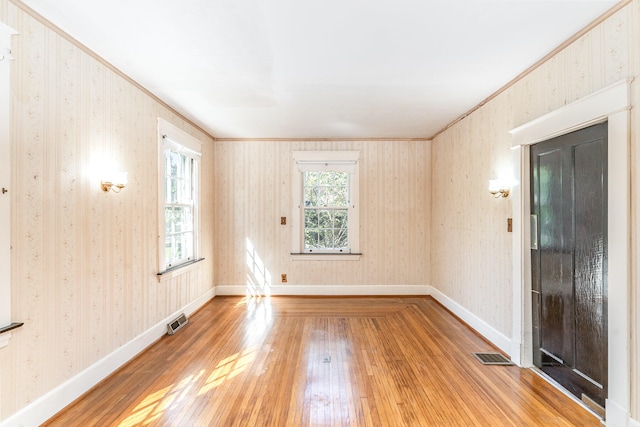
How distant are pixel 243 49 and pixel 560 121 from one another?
2.46m

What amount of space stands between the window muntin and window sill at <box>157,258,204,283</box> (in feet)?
5.97

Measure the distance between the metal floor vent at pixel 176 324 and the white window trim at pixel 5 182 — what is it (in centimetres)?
181

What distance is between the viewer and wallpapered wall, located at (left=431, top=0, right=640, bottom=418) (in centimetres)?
178

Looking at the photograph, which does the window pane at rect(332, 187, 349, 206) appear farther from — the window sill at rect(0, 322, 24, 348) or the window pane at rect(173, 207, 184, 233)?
the window sill at rect(0, 322, 24, 348)

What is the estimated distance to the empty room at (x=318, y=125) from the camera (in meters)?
1.81

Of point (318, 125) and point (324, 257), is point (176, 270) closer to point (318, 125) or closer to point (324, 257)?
point (324, 257)

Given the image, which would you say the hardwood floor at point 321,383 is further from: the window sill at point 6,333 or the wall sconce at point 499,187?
the wall sconce at point 499,187

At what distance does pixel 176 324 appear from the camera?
11.6 feet

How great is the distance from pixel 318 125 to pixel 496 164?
2.29 meters

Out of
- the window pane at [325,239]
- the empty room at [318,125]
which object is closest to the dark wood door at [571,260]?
the empty room at [318,125]

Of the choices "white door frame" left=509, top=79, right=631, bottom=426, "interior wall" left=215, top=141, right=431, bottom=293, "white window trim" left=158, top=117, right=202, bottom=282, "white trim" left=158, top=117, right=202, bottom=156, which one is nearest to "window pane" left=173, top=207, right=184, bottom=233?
"white window trim" left=158, top=117, right=202, bottom=282

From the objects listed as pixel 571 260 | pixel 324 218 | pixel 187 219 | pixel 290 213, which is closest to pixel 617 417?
pixel 571 260

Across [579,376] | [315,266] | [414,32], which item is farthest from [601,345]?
[315,266]

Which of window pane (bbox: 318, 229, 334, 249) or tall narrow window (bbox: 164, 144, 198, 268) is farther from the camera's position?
window pane (bbox: 318, 229, 334, 249)
